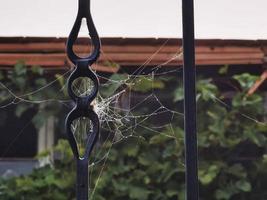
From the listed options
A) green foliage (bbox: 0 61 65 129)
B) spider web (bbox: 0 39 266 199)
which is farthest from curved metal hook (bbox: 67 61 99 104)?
green foliage (bbox: 0 61 65 129)

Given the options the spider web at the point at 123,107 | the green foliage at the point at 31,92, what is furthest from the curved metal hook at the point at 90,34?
the green foliage at the point at 31,92

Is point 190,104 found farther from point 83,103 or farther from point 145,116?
point 145,116

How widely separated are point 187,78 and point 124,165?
2.29 metres

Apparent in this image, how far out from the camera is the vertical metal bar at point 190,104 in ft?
2.41

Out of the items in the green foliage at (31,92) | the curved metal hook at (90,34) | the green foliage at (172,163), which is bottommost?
the green foliage at (172,163)

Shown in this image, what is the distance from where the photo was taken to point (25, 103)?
10.1 feet

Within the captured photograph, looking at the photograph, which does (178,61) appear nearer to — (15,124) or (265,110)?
(265,110)

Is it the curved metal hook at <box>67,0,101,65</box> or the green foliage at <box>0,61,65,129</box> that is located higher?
the green foliage at <box>0,61,65,129</box>

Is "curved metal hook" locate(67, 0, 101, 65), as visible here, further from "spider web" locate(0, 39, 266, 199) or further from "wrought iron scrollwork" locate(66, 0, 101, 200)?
"spider web" locate(0, 39, 266, 199)

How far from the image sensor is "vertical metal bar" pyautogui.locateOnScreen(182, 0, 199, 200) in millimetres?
734

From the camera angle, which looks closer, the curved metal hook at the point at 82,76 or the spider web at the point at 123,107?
the curved metal hook at the point at 82,76

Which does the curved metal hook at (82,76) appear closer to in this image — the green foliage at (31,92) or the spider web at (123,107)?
the spider web at (123,107)

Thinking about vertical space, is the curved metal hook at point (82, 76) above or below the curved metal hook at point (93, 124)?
above

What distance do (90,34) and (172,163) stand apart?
2.31 metres
